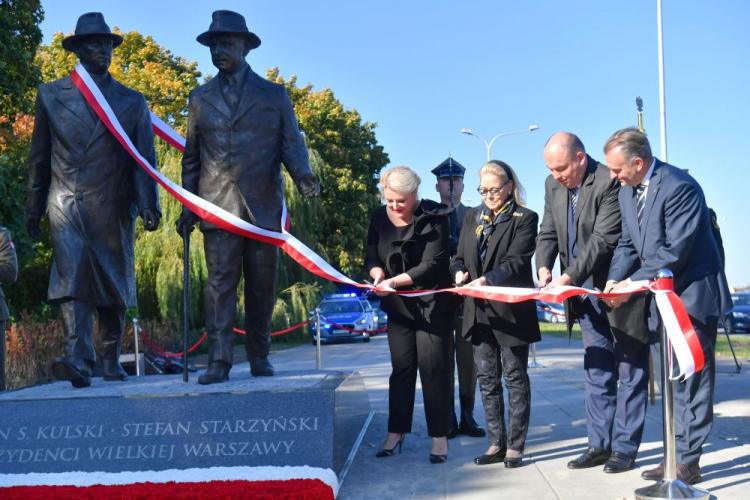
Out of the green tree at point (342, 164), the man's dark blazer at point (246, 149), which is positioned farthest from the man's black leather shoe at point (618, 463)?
the green tree at point (342, 164)

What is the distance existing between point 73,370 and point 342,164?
33.3m

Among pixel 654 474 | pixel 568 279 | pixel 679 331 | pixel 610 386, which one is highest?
pixel 568 279

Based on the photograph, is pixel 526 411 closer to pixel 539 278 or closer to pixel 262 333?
pixel 539 278

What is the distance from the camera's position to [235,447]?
5.15 m

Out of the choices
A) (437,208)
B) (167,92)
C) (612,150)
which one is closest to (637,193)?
(612,150)

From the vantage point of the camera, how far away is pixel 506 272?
5.77m

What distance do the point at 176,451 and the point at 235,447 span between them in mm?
364

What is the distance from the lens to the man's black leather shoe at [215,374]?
5.67 meters

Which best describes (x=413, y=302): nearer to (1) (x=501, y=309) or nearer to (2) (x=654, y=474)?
(1) (x=501, y=309)

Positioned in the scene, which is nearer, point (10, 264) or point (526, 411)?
point (526, 411)

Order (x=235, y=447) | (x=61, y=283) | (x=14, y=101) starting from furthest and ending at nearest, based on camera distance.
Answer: (x=14, y=101) < (x=61, y=283) < (x=235, y=447)

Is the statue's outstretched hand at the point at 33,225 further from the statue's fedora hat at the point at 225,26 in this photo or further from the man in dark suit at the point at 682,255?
the man in dark suit at the point at 682,255

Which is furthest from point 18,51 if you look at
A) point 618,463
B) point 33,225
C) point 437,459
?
point 618,463

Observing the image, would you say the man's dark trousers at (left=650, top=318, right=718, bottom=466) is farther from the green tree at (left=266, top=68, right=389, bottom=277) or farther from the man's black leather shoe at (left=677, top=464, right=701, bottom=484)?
the green tree at (left=266, top=68, right=389, bottom=277)
